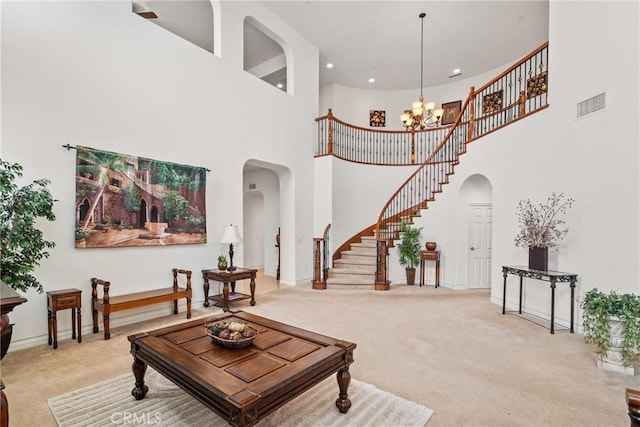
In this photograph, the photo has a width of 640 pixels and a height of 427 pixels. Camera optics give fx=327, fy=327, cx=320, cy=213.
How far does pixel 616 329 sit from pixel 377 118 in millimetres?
9051

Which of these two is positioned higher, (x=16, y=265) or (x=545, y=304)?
(x=16, y=265)

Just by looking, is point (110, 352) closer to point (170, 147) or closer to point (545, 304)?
point (170, 147)

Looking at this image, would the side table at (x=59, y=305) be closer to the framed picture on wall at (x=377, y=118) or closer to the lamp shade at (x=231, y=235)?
the lamp shade at (x=231, y=235)

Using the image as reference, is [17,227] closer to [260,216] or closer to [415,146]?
[260,216]

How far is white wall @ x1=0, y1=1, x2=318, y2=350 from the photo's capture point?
3811 mm

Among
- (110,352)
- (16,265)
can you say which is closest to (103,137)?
(16,265)

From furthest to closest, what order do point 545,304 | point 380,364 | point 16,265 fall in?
point 545,304 → point 380,364 → point 16,265

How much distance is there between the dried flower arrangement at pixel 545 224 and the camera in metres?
4.64

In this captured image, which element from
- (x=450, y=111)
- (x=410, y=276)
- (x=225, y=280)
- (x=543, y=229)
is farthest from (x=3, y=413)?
(x=450, y=111)

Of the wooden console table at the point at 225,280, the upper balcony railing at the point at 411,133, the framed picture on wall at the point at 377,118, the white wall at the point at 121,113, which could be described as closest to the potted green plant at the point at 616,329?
the upper balcony railing at the point at 411,133

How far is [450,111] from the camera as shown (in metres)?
10.5

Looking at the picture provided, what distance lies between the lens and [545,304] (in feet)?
16.1

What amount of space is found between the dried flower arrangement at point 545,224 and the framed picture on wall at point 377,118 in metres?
6.78

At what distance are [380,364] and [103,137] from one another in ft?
14.9
